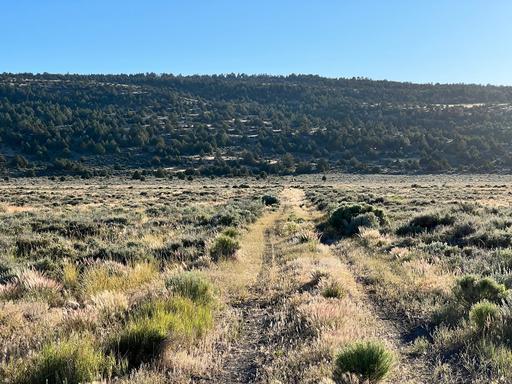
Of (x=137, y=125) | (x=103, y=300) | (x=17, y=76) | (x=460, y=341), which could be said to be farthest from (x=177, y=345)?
(x=17, y=76)

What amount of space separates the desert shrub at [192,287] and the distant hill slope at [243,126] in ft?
273

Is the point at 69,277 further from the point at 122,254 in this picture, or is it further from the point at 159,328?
the point at 159,328

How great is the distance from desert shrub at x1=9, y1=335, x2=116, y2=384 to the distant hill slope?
86650mm

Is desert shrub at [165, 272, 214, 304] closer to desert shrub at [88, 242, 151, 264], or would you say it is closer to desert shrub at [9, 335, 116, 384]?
desert shrub at [9, 335, 116, 384]

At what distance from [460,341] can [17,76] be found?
609ft

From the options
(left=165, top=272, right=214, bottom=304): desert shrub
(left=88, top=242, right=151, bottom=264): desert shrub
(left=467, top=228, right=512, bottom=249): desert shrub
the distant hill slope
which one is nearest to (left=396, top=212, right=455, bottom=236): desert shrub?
(left=467, top=228, right=512, bottom=249): desert shrub

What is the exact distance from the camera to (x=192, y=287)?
825 centimetres

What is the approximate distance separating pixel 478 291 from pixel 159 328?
5.23 meters

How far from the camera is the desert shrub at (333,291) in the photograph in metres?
8.71

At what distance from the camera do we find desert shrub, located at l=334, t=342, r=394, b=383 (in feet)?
16.1

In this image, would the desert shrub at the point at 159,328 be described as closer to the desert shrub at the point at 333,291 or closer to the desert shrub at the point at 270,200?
the desert shrub at the point at 333,291

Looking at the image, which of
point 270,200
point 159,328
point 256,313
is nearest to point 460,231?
point 256,313

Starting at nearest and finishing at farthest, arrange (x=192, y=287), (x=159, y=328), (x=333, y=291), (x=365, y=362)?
(x=365, y=362)
(x=159, y=328)
(x=192, y=287)
(x=333, y=291)

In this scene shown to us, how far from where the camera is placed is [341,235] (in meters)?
19.2
